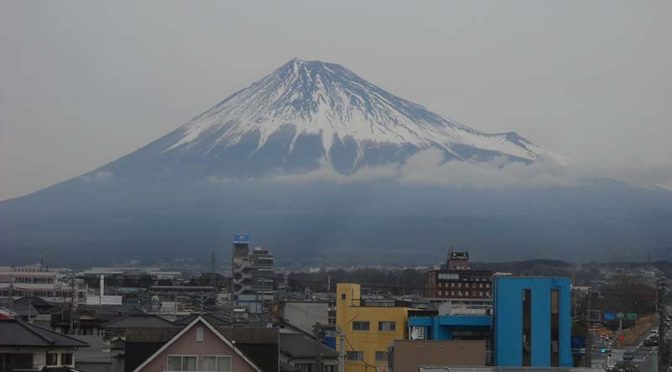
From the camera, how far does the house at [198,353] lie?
1898 centimetres

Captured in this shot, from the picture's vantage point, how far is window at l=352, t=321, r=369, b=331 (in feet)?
120

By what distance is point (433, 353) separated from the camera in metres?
27.3

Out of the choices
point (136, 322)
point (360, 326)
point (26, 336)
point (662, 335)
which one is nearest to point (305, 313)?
point (360, 326)

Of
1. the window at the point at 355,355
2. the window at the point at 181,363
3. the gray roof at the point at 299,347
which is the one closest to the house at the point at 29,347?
the window at the point at 181,363

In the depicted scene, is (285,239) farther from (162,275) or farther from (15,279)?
(15,279)

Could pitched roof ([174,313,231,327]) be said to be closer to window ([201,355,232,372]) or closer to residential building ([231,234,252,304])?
window ([201,355,232,372])

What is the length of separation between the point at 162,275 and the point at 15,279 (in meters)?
43.8

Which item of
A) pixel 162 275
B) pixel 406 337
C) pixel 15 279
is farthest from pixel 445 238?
pixel 406 337

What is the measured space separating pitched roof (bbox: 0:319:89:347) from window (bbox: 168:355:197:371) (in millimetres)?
2555

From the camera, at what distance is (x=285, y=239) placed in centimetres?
16675

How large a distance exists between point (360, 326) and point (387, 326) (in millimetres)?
839

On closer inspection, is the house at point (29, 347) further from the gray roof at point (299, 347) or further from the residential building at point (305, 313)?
the residential building at point (305, 313)

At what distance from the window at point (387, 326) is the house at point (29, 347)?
55.0 ft

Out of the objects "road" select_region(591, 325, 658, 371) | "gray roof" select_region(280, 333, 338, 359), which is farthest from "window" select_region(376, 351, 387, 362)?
"gray roof" select_region(280, 333, 338, 359)
